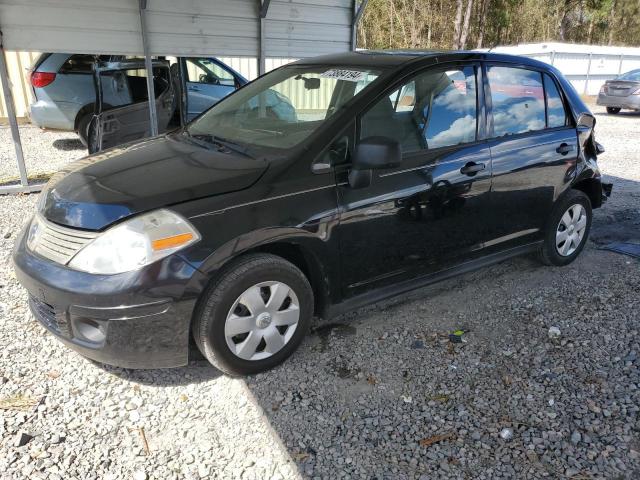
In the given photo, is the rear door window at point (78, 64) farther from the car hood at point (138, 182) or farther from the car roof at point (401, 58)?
the car hood at point (138, 182)

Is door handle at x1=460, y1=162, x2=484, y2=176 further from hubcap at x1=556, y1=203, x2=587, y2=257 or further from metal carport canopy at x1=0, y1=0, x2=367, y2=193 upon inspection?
metal carport canopy at x1=0, y1=0, x2=367, y2=193

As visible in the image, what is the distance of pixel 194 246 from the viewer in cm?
253

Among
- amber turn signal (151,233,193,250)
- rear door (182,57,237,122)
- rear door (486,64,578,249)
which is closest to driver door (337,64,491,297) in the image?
rear door (486,64,578,249)

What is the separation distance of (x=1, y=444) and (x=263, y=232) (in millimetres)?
1555

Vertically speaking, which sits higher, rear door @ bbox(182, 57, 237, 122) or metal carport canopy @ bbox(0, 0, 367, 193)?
metal carport canopy @ bbox(0, 0, 367, 193)

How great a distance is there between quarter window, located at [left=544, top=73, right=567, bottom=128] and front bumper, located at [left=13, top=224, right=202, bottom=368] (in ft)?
10.3

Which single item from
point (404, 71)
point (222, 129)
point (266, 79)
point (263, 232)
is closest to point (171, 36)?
point (266, 79)

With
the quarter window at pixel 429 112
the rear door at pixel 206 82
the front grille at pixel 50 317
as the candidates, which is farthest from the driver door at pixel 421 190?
the rear door at pixel 206 82

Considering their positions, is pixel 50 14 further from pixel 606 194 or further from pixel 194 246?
pixel 606 194

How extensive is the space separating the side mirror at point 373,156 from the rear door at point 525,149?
1.14 meters

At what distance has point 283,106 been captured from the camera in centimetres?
354

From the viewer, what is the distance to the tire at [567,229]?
4309 mm

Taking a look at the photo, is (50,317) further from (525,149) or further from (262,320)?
(525,149)

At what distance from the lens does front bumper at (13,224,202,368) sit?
2441 mm
